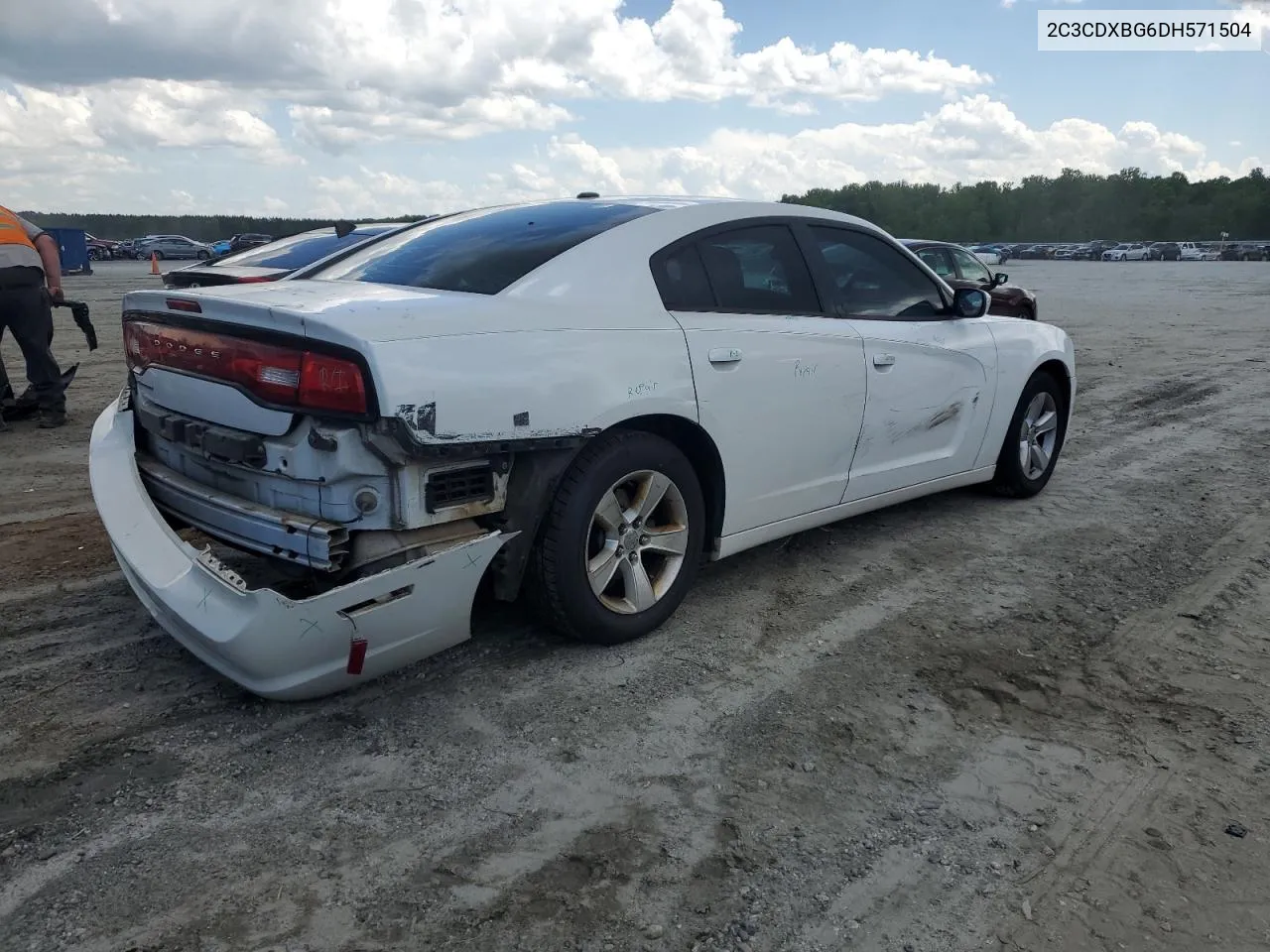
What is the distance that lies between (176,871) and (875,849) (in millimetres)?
1665

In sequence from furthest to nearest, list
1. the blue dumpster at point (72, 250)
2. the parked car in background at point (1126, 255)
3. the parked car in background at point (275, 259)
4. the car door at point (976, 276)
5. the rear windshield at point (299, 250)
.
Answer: the parked car in background at point (1126, 255)
the blue dumpster at point (72, 250)
the car door at point (976, 276)
the rear windshield at point (299, 250)
the parked car in background at point (275, 259)

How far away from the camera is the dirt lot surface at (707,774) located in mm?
2225

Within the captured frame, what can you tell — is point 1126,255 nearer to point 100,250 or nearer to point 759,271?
point 100,250

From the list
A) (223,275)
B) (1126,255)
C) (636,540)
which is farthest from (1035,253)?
(636,540)

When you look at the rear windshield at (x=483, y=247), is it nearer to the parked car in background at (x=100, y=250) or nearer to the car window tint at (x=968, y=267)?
the car window tint at (x=968, y=267)

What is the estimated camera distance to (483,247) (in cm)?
373

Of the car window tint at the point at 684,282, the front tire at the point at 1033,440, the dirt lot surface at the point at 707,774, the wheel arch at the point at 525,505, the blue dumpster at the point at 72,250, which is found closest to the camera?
the dirt lot surface at the point at 707,774

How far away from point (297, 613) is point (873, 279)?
9.74 feet

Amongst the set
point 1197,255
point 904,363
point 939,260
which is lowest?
point 1197,255

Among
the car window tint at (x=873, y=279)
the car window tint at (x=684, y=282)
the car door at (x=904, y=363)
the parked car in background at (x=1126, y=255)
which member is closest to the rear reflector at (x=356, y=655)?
the car window tint at (x=684, y=282)

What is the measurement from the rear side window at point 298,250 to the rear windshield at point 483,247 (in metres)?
3.64

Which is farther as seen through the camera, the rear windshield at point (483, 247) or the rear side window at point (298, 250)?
the rear side window at point (298, 250)

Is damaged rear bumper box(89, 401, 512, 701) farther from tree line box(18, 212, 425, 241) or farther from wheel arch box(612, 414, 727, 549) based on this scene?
tree line box(18, 212, 425, 241)

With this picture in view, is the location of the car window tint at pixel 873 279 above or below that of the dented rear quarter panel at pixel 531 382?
above
